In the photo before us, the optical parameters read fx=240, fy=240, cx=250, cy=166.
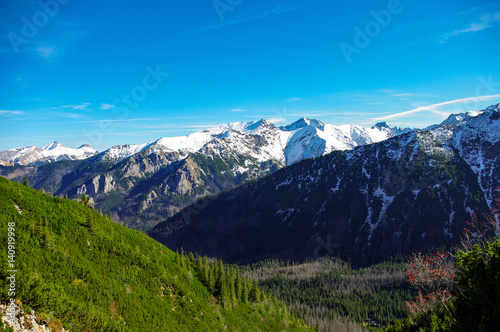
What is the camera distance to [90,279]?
34750 mm

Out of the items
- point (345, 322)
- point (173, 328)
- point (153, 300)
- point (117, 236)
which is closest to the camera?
point (173, 328)

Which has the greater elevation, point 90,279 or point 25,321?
point 25,321

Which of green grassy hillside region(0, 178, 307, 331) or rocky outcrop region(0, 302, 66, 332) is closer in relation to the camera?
rocky outcrop region(0, 302, 66, 332)

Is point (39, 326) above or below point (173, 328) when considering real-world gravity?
above

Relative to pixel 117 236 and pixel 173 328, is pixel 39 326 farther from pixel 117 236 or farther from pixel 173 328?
pixel 117 236

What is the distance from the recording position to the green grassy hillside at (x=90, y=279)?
21.9 m

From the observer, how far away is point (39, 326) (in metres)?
19.0

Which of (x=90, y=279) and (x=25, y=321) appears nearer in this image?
(x=25, y=321)

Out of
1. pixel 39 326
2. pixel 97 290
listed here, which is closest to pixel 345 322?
pixel 97 290

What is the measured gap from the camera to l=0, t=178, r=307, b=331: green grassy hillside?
21.9 meters

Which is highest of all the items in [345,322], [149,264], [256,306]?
[149,264]

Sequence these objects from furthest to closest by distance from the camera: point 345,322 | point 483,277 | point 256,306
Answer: point 345,322 → point 256,306 → point 483,277

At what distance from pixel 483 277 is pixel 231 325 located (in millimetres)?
51031

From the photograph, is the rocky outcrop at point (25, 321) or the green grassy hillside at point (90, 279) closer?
the rocky outcrop at point (25, 321)
